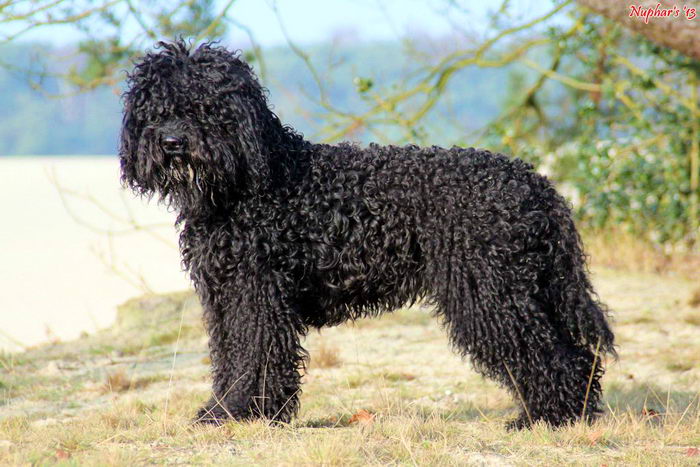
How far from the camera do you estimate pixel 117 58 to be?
31.8ft

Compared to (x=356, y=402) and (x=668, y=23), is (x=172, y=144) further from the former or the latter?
(x=668, y=23)

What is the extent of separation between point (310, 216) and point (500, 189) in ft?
3.64

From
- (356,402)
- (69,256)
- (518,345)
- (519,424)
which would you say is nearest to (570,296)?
(518,345)

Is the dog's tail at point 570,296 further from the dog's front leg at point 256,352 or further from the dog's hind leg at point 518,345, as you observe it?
the dog's front leg at point 256,352

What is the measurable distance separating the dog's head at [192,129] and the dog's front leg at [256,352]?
620mm

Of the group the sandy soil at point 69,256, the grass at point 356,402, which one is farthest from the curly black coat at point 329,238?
the sandy soil at point 69,256

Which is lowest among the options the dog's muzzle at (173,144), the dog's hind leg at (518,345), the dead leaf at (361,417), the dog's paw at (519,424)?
the dog's paw at (519,424)

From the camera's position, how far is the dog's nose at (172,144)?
14.2ft

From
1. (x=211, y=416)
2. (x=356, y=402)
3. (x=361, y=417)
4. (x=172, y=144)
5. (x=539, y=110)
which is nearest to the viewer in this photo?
(x=172, y=144)

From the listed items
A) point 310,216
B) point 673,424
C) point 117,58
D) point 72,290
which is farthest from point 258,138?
point 72,290

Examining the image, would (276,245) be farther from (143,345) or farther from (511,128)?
(511,128)

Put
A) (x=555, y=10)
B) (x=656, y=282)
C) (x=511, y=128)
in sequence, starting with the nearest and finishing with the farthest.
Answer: (x=555, y=10)
(x=656, y=282)
(x=511, y=128)

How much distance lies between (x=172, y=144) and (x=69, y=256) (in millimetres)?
18568

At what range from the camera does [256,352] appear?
4.56 metres
